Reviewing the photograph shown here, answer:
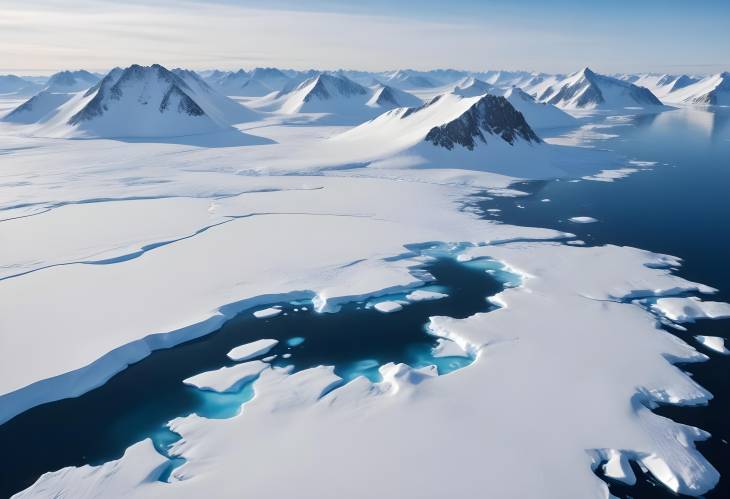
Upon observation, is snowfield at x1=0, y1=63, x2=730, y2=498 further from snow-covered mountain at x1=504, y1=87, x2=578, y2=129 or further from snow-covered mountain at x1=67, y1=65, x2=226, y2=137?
snow-covered mountain at x1=504, y1=87, x2=578, y2=129

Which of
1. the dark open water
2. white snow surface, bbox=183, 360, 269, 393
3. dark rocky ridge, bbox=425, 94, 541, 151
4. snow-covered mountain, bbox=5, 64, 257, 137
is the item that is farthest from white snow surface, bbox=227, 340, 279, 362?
snow-covered mountain, bbox=5, 64, 257, 137

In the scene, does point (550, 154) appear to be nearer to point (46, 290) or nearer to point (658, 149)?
point (658, 149)

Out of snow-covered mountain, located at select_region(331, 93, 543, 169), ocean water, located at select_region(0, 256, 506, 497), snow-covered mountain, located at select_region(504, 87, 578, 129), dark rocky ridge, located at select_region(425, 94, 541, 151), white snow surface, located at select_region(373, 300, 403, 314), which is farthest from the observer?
snow-covered mountain, located at select_region(504, 87, 578, 129)

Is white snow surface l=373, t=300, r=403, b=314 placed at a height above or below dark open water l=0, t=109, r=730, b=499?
above

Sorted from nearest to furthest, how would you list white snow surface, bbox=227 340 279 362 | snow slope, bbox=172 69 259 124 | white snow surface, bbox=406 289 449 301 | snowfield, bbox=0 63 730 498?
snowfield, bbox=0 63 730 498
white snow surface, bbox=227 340 279 362
white snow surface, bbox=406 289 449 301
snow slope, bbox=172 69 259 124

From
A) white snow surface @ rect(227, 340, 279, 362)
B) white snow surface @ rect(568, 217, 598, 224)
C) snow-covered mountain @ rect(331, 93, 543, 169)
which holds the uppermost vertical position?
snow-covered mountain @ rect(331, 93, 543, 169)

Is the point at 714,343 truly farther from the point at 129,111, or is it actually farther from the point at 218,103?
the point at 218,103

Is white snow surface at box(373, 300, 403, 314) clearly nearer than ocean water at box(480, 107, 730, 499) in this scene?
No
